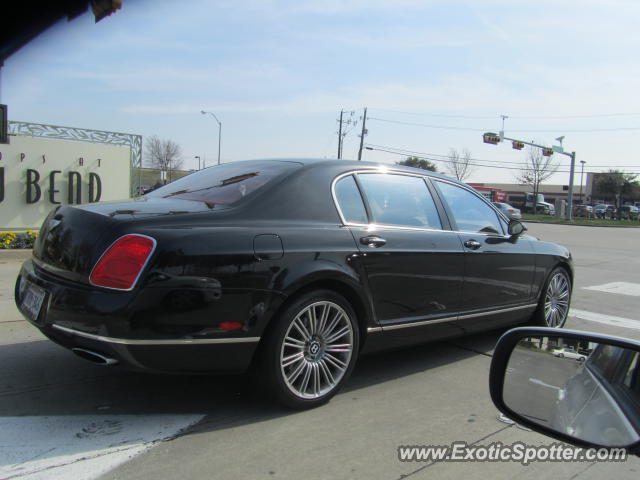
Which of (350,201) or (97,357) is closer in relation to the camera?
(97,357)

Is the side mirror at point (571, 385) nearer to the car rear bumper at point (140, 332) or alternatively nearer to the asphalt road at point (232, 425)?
the asphalt road at point (232, 425)

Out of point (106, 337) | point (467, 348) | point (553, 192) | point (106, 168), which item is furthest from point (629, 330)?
point (553, 192)

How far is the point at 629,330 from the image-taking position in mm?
5879

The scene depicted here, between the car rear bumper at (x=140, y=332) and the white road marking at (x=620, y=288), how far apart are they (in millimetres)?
7479

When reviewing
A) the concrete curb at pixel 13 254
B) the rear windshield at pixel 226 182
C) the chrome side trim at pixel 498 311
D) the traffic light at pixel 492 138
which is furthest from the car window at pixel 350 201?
the traffic light at pixel 492 138

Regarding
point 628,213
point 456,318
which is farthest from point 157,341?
point 628,213

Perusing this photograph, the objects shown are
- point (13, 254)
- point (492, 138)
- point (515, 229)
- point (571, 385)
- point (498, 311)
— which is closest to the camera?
point (571, 385)

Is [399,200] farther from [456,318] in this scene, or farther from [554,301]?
[554,301]

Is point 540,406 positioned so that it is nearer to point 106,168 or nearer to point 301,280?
point 301,280

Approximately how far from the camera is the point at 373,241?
11.7ft

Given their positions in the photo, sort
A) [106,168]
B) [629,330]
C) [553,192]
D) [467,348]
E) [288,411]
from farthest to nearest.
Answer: [553,192] < [106,168] < [629,330] < [467,348] < [288,411]

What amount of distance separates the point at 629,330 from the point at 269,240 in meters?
4.82

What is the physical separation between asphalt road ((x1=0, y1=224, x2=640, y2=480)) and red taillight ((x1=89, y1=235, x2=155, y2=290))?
85 centimetres

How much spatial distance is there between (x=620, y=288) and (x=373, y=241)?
7.08m
